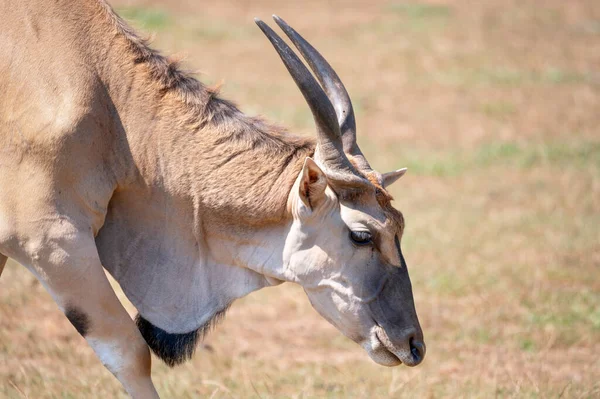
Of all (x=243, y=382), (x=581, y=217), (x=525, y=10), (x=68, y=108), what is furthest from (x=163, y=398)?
(x=525, y=10)

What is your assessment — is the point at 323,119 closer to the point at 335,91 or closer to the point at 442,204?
the point at 335,91

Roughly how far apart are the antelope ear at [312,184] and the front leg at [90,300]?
0.99 m

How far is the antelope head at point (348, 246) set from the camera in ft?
13.8

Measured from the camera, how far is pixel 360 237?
426 centimetres

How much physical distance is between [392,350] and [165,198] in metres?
1.31

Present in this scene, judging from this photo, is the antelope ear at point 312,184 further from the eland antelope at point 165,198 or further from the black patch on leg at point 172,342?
the black patch on leg at point 172,342

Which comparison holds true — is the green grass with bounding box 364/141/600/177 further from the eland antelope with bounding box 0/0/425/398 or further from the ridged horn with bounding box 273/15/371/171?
the eland antelope with bounding box 0/0/425/398

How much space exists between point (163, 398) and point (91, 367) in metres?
0.85

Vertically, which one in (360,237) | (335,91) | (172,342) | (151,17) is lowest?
(151,17)

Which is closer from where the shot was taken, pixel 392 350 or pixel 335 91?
pixel 392 350

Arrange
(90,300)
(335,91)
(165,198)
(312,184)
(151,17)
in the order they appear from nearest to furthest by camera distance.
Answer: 1. (90,300)
2. (312,184)
3. (165,198)
4. (335,91)
5. (151,17)

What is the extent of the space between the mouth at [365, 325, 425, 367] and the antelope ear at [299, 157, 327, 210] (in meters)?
0.67

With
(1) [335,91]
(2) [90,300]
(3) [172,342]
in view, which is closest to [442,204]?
(1) [335,91]

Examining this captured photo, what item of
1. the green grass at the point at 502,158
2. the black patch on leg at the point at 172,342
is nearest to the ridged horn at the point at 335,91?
the black patch on leg at the point at 172,342
